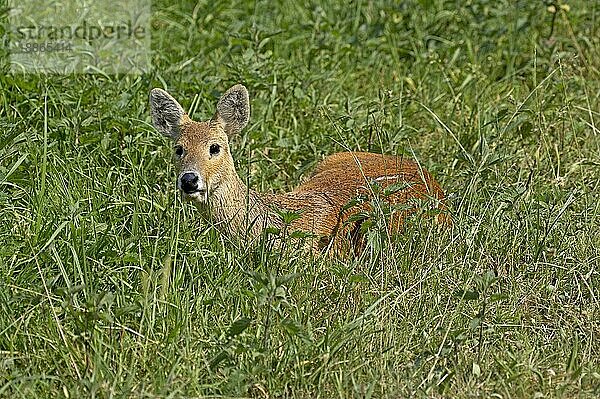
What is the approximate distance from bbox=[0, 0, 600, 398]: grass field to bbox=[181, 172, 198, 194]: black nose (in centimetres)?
7

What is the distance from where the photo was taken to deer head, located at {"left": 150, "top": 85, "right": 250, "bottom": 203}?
15.4 ft

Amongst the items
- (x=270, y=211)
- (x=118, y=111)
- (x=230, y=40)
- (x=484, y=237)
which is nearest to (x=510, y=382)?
(x=484, y=237)

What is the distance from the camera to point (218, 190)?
15.7 feet

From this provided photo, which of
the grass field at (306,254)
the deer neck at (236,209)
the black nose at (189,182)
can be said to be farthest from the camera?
the deer neck at (236,209)

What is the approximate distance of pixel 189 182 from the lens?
4.63m

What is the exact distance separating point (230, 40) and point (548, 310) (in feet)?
9.53

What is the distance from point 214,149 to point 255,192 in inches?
11.8

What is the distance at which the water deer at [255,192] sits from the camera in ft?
15.5

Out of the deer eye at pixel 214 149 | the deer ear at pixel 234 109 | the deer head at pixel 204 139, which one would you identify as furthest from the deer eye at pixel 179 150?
the deer ear at pixel 234 109

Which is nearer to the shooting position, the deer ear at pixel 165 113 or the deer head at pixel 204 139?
the deer head at pixel 204 139

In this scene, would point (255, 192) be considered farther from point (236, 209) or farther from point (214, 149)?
point (214, 149)

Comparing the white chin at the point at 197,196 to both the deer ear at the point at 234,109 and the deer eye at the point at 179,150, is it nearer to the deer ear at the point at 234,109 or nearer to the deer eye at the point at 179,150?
the deer eye at the point at 179,150

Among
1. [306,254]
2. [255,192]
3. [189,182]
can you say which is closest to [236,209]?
[255,192]

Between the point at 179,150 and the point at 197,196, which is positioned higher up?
the point at 179,150
